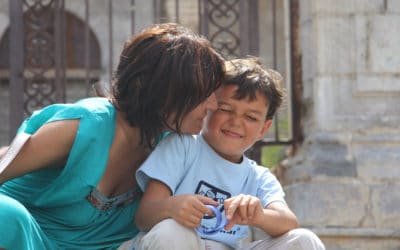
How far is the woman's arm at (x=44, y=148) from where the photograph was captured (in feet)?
11.5

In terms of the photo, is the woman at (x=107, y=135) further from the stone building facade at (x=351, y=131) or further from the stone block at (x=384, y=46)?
the stone block at (x=384, y=46)

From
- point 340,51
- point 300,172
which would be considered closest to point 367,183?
point 300,172

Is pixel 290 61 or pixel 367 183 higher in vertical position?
pixel 290 61

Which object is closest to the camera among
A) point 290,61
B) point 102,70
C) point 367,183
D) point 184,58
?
point 184,58

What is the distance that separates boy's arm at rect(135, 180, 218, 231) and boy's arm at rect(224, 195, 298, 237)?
8 cm

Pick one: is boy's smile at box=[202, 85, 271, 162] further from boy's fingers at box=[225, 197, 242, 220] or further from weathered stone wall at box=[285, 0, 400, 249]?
weathered stone wall at box=[285, 0, 400, 249]

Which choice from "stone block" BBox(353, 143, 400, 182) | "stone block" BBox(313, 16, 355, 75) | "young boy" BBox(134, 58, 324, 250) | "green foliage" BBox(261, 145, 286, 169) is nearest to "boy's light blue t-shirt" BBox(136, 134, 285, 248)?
"young boy" BBox(134, 58, 324, 250)

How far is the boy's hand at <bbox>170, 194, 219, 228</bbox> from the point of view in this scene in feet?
11.0

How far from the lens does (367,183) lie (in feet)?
19.2

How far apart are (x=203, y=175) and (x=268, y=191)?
0.25 m

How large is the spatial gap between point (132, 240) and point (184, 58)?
2.17 feet

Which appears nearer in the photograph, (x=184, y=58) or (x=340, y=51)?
(x=184, y=58)

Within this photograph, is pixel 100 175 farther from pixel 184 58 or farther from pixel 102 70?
pixel 102 70

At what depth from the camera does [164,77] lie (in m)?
3.57
